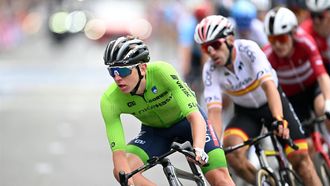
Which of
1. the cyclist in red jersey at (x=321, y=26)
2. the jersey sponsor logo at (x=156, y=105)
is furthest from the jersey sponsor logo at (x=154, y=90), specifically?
the cyclist in red jersey at (x=321, y=26)

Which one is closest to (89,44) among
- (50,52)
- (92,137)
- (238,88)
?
(50,52)

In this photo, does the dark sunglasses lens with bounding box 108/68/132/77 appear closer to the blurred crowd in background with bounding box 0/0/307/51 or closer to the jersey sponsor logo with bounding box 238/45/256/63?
the jersey sponsor logo with bounding box 238/45/256/63

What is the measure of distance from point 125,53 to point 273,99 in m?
Answer: 1.84

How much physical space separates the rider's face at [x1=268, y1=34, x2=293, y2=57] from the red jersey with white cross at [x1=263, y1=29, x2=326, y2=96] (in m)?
0.16

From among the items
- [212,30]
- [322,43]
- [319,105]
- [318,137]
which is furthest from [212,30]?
[322,43]

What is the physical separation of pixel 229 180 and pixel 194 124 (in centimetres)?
61

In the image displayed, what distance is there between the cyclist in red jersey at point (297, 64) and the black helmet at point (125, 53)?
2.49 metres

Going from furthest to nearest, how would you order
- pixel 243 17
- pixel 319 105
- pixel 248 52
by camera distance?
pixel 243 17 → pixel 319 105 → pixel 248 52

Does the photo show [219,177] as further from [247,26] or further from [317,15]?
[247,26]

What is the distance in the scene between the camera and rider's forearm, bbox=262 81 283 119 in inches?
361

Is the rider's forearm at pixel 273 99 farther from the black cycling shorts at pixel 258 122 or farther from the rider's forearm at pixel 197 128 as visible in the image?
the rider's forearm at pixel 197 128

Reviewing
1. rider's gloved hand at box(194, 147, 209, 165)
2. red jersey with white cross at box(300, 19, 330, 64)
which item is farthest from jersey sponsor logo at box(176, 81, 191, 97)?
red jersey with white cross at box(300, 19, 330, 64)

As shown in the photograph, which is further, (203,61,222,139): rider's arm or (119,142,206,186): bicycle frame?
(203,61,222,139): rider's arm

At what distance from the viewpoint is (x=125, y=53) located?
314 inches
